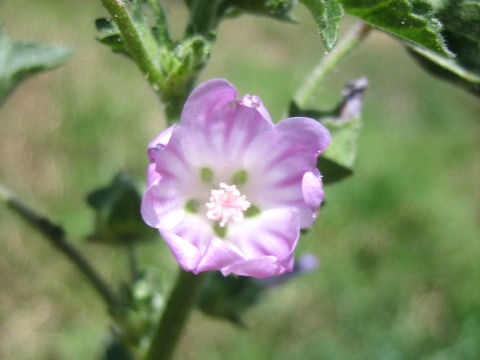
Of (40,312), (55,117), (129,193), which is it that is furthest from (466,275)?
(129,193)

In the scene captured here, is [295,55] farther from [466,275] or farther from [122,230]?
[122,230]

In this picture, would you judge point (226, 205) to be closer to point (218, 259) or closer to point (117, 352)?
point (218, 259)

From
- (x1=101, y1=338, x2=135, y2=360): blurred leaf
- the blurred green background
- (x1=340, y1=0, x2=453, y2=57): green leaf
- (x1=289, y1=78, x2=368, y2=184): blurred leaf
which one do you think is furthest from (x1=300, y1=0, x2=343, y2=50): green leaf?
the blurred green background

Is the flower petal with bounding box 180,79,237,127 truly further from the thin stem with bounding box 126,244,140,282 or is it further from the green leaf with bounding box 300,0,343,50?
the thin stem with bounding box 126,244,140,282

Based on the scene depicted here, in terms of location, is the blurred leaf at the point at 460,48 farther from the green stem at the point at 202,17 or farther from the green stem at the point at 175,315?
the green stem at the point at 175,315

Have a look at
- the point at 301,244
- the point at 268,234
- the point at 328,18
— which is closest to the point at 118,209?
the point at 268,234
